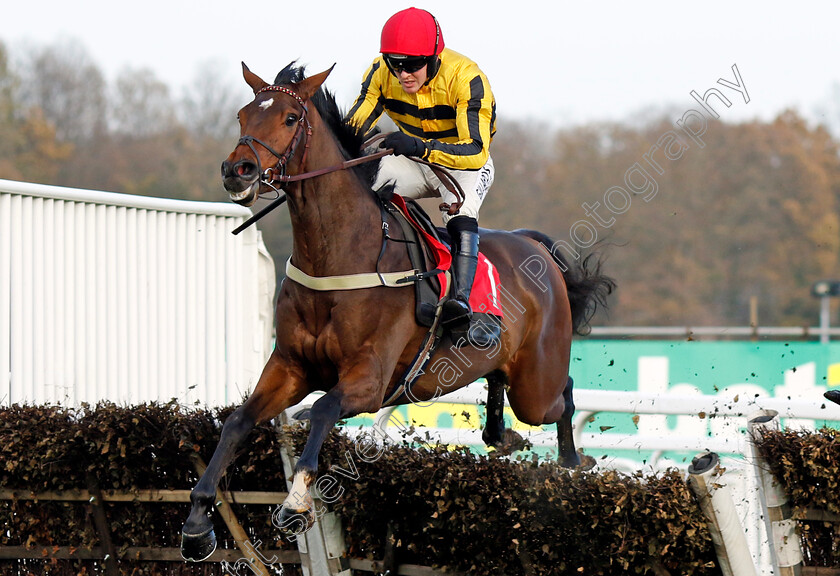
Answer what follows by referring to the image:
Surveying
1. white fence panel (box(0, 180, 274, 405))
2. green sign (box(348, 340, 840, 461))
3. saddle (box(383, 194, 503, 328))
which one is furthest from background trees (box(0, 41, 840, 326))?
saddle (box(383, 194, 503, 328))

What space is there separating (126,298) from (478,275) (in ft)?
8.39

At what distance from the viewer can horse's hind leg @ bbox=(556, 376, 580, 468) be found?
4.75 meters

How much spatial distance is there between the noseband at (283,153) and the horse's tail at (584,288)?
2049 millimetres

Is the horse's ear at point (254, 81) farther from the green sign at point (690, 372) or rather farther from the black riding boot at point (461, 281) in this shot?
the green sign at point (690, 372)

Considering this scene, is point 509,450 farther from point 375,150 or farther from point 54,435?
point 54,435

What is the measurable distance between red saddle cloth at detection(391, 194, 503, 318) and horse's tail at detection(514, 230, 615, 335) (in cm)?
100

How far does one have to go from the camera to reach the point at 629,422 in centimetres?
720

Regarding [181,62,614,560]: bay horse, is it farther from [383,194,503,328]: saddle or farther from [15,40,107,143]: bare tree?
[15,40,107,143]: bare tree

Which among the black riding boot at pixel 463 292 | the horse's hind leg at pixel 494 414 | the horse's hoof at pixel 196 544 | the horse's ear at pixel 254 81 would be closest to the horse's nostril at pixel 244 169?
the horse's ear at pixel 254 81

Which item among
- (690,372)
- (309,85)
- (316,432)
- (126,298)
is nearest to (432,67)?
(309,85)

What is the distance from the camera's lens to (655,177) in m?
24.7

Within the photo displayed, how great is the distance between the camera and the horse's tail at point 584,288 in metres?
5.14

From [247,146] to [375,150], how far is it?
919mm

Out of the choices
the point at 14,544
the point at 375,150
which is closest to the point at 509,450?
the point at 375,150
